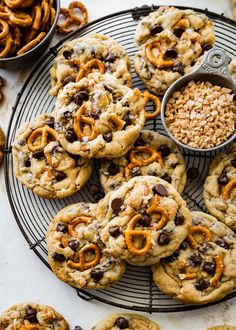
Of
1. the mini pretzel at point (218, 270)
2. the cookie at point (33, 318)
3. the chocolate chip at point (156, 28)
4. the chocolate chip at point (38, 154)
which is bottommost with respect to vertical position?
the cookie at point (33, 318)

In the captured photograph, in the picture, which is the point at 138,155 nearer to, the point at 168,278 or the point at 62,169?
the point at 62,169

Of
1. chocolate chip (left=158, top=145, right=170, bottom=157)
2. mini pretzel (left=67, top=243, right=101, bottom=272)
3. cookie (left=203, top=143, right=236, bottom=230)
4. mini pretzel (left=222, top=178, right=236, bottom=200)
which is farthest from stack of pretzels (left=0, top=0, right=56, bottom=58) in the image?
mini pretzel (left=222, top=178, right=236, bottom=200)

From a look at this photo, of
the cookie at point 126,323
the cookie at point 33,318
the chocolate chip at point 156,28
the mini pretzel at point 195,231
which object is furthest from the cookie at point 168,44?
the cookie at point 33,318

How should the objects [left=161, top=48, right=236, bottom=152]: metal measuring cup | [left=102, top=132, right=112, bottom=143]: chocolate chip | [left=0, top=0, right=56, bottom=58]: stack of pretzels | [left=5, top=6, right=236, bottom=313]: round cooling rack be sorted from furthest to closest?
[left=5, top=6, right=236, bottom=313]: round cooling rack < [left=0, top=0, right=56, bottom=58]: stack of pretzels < [left=161, top=48, right=236, bottom=152]: metal measuring cup < [left=102, top=132, right=112, bottom=143]: chocolate chip

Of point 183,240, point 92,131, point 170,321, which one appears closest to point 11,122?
point 92,131

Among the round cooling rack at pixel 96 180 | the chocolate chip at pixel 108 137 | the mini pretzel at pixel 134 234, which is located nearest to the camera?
the mini pretzel at pixel 134 234

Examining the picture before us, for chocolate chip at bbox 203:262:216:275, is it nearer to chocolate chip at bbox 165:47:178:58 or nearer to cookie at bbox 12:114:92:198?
cookie at bbox 12:114:92:198

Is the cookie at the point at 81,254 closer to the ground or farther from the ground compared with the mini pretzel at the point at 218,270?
farther from the ground

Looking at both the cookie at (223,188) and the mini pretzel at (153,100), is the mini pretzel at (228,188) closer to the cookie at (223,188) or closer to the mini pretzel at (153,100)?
the cookie at (223,188)
